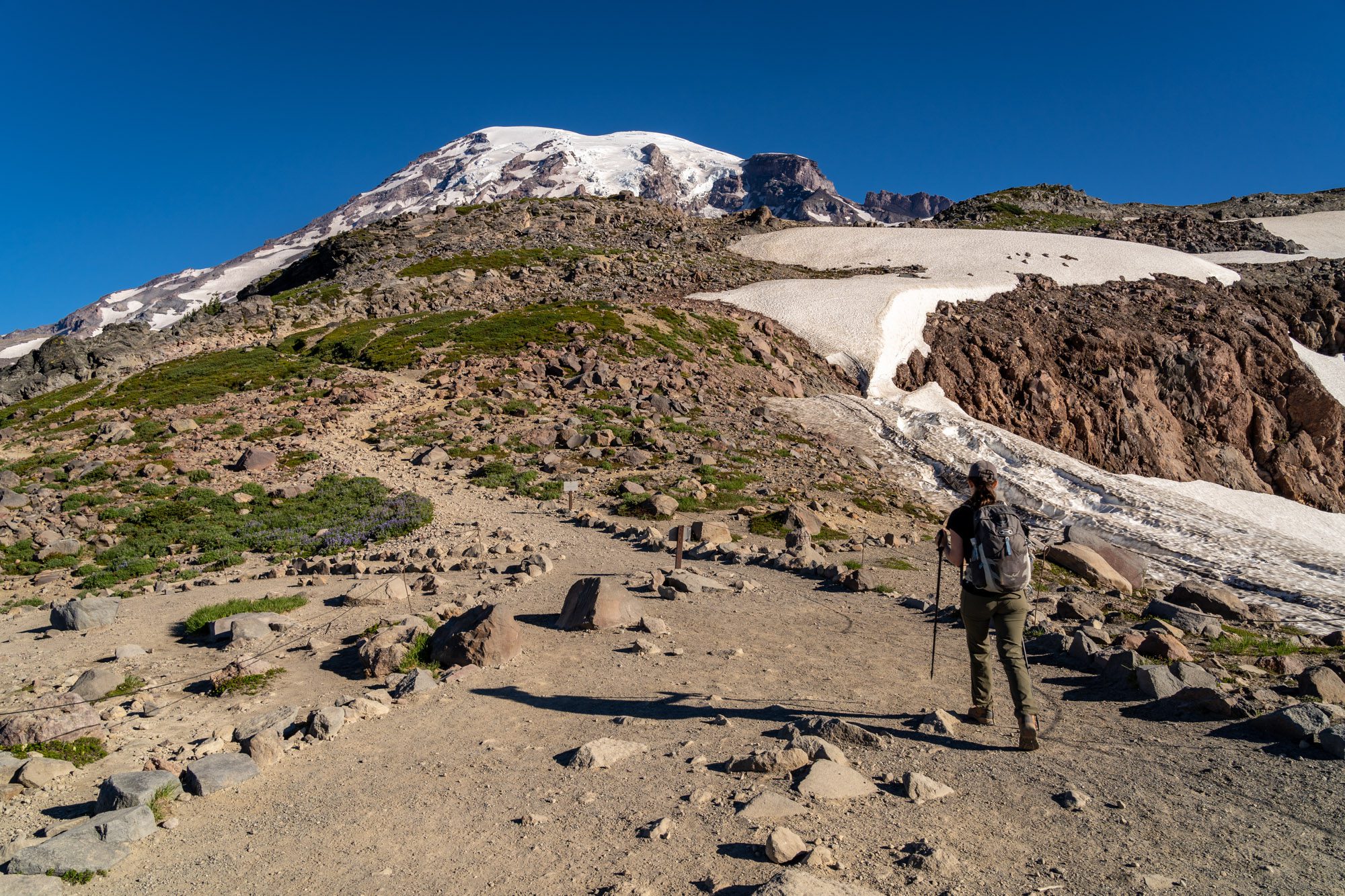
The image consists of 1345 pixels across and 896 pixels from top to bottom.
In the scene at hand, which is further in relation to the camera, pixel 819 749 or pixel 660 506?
pixel 660 506

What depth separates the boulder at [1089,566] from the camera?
17156 mm

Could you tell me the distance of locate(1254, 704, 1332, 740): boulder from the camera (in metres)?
6.33

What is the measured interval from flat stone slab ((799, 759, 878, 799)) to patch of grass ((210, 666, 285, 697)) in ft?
24.6

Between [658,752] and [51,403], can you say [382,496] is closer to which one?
[658,752]

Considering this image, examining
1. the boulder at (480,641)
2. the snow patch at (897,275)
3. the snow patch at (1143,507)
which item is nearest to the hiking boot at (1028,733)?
the boulder at (480,641)

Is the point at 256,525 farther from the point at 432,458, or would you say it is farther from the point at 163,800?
the point at 163,800

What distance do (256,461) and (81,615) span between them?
39.2ft

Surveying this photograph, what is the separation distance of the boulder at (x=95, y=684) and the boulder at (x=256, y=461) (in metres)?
14.6

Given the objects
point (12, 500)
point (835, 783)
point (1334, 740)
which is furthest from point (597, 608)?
point (12, 500)

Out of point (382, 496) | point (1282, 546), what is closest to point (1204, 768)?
point (382, 496)

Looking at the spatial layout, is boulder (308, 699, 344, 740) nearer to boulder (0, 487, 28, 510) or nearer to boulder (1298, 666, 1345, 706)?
boulder (1298, 666, 1345, 706)

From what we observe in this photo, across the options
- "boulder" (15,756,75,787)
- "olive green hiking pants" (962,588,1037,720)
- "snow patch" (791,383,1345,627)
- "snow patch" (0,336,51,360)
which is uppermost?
"snow patch" (0,336,51,360)

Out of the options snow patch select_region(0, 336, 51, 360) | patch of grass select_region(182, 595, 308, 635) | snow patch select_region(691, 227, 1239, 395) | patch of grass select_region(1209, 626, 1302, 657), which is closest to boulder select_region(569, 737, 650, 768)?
patch of grass select_region(182, 595, 308, 635)

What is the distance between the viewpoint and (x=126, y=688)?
9656mm
